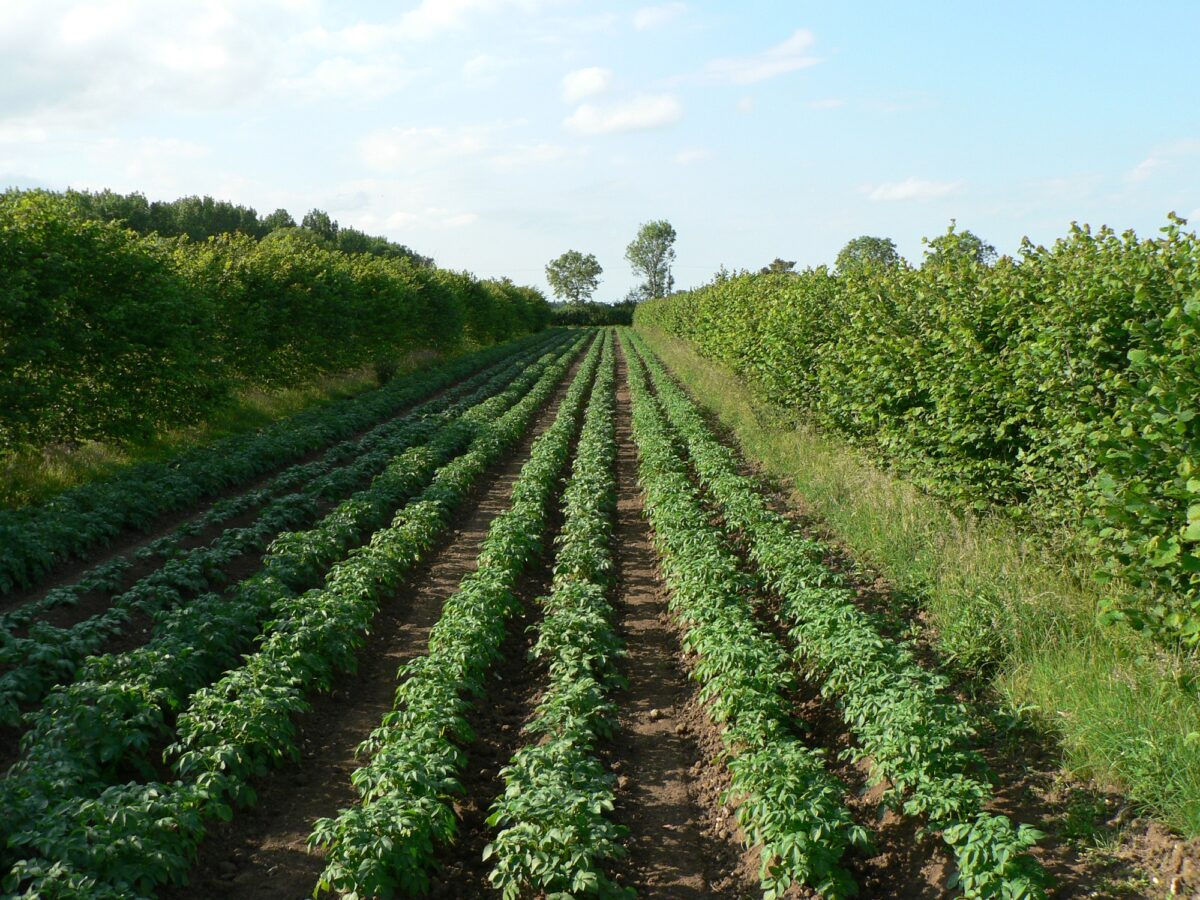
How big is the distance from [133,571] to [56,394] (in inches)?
195

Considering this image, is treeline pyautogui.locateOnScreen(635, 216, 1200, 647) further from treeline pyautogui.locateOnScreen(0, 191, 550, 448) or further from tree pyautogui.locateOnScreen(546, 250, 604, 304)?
tree pyautogui.locateOnScreen(546, 250, 604, 304)

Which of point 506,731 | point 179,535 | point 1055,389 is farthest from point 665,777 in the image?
point 179,535

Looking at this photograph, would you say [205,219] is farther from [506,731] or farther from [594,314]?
[506,731]

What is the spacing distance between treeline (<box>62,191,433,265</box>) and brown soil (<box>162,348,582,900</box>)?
43.7 m

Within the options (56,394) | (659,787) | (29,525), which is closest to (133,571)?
(29,525)

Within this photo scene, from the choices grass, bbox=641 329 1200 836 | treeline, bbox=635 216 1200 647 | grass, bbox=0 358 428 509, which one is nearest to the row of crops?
grass, bbox=641 329 1200 836

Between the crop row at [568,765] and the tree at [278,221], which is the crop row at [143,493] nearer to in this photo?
the crop row at [568,765]

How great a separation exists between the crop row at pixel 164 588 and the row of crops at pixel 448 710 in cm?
4

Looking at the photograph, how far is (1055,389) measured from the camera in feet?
22.1

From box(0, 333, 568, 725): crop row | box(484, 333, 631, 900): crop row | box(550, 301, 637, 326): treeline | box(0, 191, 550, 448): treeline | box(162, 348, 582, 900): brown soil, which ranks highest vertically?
box(550, 301, 637, 326): treeline

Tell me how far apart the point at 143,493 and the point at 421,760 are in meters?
8.76

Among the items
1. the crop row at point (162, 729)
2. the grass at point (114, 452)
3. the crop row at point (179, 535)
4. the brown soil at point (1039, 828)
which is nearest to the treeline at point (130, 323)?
the grass at point (114, 452)

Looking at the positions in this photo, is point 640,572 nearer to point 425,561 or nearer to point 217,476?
point 425,561

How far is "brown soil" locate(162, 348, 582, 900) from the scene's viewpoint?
4.70 m
